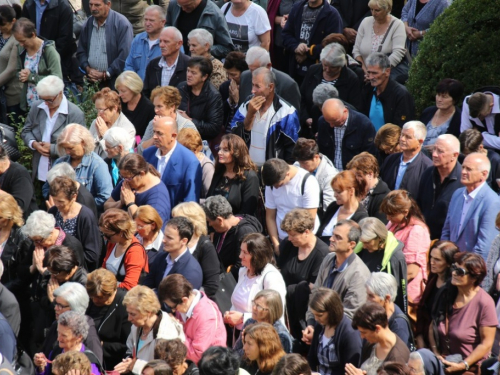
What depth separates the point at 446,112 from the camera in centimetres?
1024

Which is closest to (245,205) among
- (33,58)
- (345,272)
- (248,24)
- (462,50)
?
(345,272)

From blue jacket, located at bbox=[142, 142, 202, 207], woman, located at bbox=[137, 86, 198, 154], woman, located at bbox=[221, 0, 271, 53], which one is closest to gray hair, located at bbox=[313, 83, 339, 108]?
woman, located at bbox=[137, 86, 198, 154]

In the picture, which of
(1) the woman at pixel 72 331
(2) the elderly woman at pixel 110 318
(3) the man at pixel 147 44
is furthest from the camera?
(3) the man at pixel 147 44

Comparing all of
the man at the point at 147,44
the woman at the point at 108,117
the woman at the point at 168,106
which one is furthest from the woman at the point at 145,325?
the man at the point at 147,44

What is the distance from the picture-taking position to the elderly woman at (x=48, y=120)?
1086 cm

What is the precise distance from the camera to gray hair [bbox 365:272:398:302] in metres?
7.36

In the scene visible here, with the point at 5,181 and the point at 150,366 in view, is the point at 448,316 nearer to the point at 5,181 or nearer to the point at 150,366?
the point at 150,366

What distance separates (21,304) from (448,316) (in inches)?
155

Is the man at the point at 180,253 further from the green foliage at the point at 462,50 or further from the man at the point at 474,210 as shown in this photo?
the green foliage at the point at 462,50

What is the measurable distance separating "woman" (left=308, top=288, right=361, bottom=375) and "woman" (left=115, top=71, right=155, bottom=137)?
459 cm

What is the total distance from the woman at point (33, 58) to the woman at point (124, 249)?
13.3ft

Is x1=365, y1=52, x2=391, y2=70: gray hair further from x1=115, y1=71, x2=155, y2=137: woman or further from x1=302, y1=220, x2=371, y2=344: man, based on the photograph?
x1=302, y1=220, x2=371, y2=344: man

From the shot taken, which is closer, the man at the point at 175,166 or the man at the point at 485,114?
the man at the point at 485,114

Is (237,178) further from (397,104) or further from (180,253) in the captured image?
(397,104)
